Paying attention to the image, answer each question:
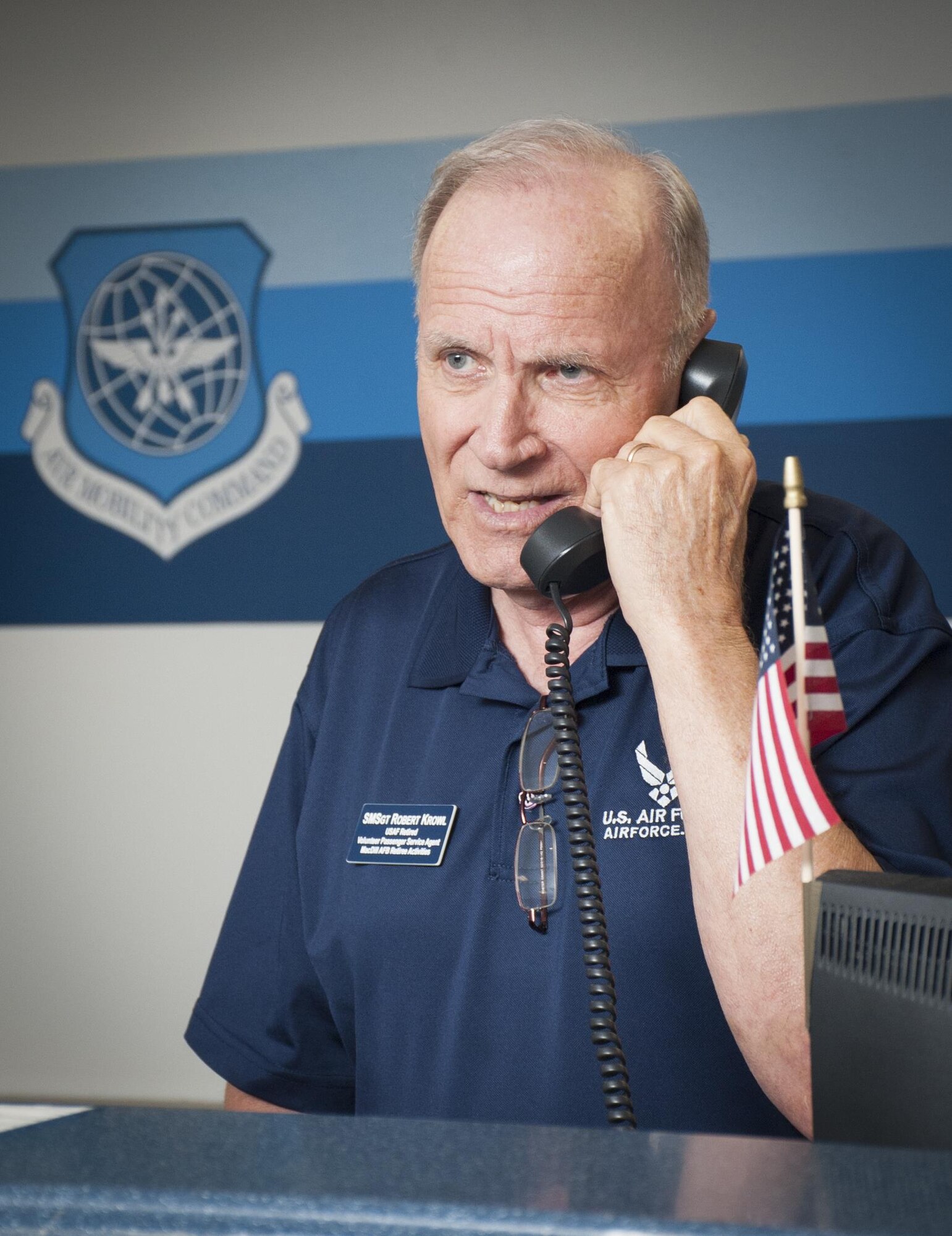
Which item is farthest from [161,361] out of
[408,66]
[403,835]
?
[403,835]

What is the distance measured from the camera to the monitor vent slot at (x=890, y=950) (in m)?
0.56

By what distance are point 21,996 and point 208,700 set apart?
81cm

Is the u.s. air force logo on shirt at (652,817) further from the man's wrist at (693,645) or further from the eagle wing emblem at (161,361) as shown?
the eagle wing emblem at (161,361)

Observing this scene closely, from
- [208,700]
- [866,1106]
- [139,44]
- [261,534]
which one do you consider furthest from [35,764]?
[866,1106]

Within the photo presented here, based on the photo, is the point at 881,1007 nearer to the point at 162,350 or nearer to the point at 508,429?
the point at 508,429

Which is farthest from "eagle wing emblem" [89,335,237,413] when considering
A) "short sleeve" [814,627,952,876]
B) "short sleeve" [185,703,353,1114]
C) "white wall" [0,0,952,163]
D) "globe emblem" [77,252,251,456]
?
"short sleeve" [814,627,952,876]

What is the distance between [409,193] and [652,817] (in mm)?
1971

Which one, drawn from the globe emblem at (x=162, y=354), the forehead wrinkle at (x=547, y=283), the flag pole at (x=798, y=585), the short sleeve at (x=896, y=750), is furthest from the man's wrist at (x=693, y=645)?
the globe emblem at (x=162, y=354)

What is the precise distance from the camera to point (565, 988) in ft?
3.75

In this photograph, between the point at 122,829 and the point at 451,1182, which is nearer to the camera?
the point at 451,1182

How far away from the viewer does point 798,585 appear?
73cm

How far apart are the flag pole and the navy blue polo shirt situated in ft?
0.63

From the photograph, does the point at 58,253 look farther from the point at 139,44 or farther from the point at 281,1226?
the point at 281,1226

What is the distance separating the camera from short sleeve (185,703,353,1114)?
1339mm
